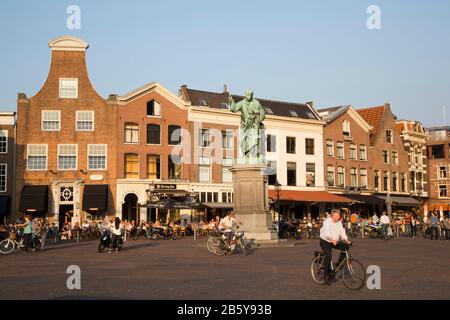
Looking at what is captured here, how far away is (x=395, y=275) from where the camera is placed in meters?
15.0

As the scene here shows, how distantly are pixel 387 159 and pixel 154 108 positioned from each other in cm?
2895

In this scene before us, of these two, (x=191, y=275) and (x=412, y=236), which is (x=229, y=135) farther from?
(x=191, y=275)

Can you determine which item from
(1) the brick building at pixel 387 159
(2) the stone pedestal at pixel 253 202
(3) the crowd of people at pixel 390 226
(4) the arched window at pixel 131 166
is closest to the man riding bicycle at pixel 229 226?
(2) the stone pedestal at pixel 253 202

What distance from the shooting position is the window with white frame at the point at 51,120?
4538cm

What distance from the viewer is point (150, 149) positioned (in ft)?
156

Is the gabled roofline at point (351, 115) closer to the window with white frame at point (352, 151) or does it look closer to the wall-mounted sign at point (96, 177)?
the window with white frame at point (352, 151)

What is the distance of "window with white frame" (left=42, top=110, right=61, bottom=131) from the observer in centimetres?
4538

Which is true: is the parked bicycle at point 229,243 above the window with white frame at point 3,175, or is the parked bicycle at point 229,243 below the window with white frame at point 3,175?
below

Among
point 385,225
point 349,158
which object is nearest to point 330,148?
point 349,158

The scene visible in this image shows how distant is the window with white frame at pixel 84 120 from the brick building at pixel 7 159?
4978 millimetres

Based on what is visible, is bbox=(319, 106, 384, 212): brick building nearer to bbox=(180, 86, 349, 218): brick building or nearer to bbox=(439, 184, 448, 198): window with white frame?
bbox=(180, 86, 349, 218): brick building

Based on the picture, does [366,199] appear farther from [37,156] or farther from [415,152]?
[37,156]
